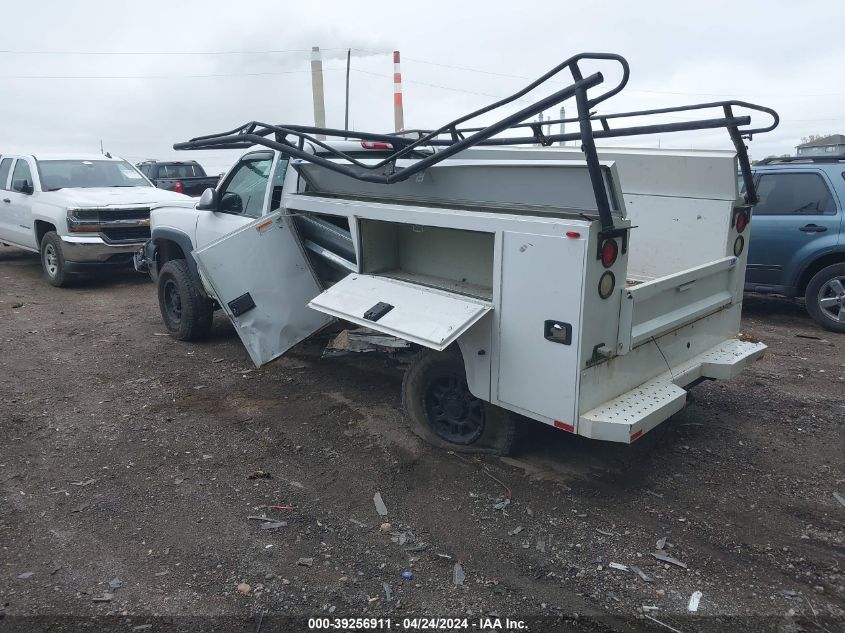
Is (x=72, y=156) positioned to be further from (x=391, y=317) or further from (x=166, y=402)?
(x=391, y=317)

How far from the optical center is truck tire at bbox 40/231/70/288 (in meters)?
10.1

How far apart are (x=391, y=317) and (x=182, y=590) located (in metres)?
1.87

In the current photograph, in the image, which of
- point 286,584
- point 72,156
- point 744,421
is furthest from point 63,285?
point 744,421

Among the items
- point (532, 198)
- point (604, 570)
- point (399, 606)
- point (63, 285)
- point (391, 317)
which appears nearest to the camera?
point (399, 606)

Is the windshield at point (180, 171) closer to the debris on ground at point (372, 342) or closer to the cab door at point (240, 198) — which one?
the cab door at point (240, 198)

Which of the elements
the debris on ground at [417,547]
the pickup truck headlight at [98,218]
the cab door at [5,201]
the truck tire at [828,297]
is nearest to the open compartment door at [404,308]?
the debris on ground at [417,547]

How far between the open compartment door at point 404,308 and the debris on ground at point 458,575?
111 centimetres

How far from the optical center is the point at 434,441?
4582 millimetres

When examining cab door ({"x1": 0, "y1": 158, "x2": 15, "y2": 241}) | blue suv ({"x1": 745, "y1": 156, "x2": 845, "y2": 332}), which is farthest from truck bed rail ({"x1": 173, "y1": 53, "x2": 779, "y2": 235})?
cab door ({"x1": 0, "y1": 158, "x2": 15, "y2": 241})

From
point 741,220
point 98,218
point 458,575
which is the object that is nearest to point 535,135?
point 741,220

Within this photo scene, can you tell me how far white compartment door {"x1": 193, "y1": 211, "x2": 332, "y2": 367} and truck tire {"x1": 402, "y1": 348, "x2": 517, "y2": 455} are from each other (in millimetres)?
1205

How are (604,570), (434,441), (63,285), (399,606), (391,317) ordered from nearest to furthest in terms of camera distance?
(399,606) < (604,570) < (391,317) < (434,441) < (63,285)

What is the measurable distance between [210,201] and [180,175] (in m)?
13.0

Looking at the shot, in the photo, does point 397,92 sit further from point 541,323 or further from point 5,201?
point 541,323
